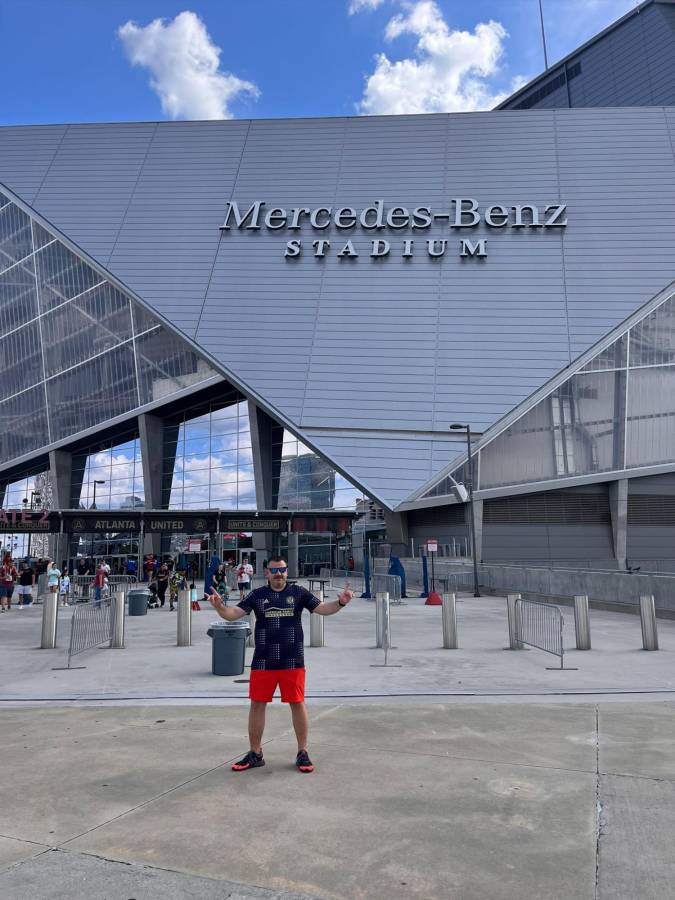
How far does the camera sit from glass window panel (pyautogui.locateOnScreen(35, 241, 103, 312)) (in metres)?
43.0

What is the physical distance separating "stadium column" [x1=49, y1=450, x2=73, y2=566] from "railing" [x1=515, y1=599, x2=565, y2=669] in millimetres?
37319

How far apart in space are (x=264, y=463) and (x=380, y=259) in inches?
544

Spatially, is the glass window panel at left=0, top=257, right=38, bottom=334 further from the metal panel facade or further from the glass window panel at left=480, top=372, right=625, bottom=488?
the glass window panel at left=480, top=372, right=625, bottom=488

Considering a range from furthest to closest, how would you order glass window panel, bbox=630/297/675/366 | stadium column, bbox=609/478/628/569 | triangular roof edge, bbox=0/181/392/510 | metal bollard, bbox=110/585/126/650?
1. glass window panel, bbox=630/297/675/366
2. triangular roof edge, bbox=0/181/392/510
3. stadium column, bbox=609/478/628/569
4. metal bollard, bbox=110/585/126/650

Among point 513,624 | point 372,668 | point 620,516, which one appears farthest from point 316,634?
point 620,516

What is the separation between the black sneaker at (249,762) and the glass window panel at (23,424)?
42.7 meters

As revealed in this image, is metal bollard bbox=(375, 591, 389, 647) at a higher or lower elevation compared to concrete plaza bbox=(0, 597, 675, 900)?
higher

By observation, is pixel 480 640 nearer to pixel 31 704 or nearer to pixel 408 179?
pixel 31 704

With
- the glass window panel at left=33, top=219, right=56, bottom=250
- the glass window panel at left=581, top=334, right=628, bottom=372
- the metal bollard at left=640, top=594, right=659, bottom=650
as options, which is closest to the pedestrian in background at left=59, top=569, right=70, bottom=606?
the metal bollard at left=640, top=594, right=659, bottom=650

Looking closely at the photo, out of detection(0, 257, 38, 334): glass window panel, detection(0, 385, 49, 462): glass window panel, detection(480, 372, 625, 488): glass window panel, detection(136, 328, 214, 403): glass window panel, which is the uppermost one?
detection(0, 257, 38, 334): glass window panel

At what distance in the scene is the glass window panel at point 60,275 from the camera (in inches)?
1694

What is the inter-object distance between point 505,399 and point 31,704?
28.2 m

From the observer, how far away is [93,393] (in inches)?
1693

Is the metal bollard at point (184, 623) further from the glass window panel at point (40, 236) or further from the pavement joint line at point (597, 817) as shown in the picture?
the glass window panel at point (40, 236)
